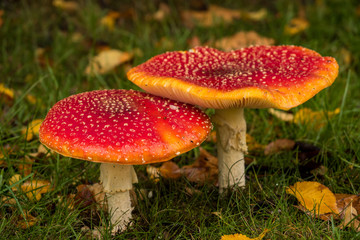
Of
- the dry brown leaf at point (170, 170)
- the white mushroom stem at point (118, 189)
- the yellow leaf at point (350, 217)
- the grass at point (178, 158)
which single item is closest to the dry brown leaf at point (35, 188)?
the grass at point (178, 158)

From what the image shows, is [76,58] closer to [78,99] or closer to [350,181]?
[78,99]

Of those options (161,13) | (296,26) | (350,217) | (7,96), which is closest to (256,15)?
(296,26)

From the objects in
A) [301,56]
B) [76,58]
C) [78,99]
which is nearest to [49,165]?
[78,99]

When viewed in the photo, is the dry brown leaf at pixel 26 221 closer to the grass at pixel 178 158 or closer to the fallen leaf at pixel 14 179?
the grass at pixel 178 158

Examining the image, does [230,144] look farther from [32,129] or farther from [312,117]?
[32,129]

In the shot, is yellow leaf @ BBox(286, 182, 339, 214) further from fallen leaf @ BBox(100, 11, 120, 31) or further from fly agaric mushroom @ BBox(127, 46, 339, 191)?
fallen leaf @ BBox(100, 11, 120, 31)
